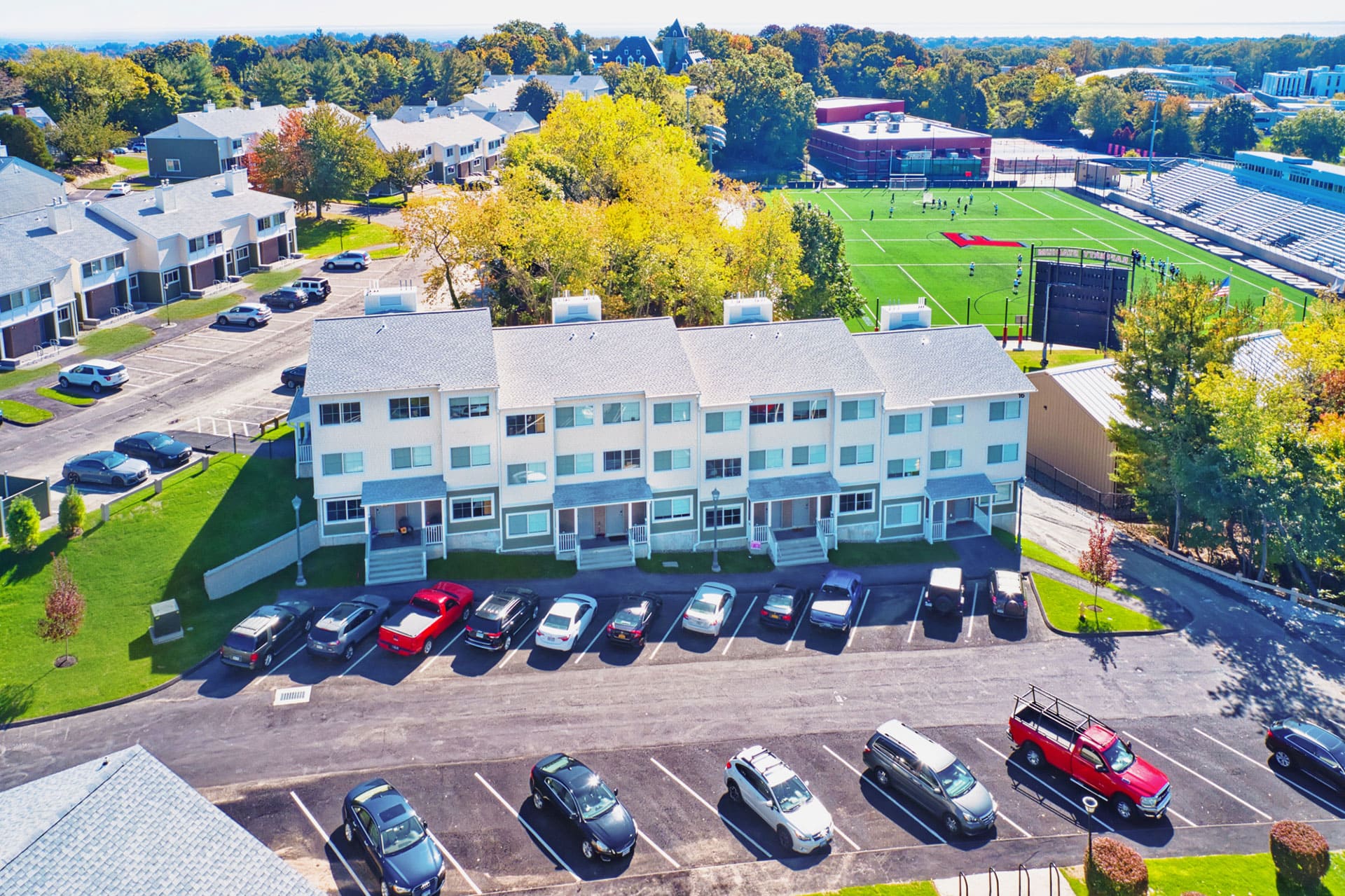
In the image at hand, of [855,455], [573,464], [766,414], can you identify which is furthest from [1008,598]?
[573,464]

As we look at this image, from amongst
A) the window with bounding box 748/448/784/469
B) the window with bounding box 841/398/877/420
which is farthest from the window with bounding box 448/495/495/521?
the window with bounding box 841/398/877/420

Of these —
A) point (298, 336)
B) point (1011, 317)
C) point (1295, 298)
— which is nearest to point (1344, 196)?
point (1295, 298)

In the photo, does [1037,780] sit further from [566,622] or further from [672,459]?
[672,459]

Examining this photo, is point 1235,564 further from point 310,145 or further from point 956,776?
point 310,145

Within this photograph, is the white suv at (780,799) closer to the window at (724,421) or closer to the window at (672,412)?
the window at (672,412)

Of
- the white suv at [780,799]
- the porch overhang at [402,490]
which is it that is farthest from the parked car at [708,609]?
the porch overhang at [402,490]

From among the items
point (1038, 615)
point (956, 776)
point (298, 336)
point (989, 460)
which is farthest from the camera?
point (298, 336)
